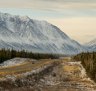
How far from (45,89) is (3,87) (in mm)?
9875

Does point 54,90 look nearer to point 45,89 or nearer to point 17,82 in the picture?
point 45,89

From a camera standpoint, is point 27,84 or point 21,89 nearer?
point 21,89

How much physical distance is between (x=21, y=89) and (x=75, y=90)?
11.4m

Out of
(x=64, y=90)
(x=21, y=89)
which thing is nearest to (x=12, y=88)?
(x=21, y=89)

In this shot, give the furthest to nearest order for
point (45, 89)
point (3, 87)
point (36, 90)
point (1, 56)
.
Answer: point (1, 56) → point (45, 89) → point (36, 90) → point (3, 87)

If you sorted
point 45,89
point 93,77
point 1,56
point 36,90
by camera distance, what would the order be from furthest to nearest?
point 1,56, point 93,77, point 45,89, point 36,90

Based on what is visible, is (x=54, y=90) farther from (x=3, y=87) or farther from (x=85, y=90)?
(x=3, y=87)

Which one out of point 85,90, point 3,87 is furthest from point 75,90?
point 3,87

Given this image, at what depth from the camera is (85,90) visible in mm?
60875

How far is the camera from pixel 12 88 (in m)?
52.4

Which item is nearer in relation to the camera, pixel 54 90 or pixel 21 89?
pixel 21 89

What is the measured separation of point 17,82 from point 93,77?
29.8 metres

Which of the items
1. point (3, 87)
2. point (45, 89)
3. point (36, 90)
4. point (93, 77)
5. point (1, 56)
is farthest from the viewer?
point (1, 56)

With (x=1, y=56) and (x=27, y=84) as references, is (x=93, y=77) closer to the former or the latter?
(x=27, y=84)
